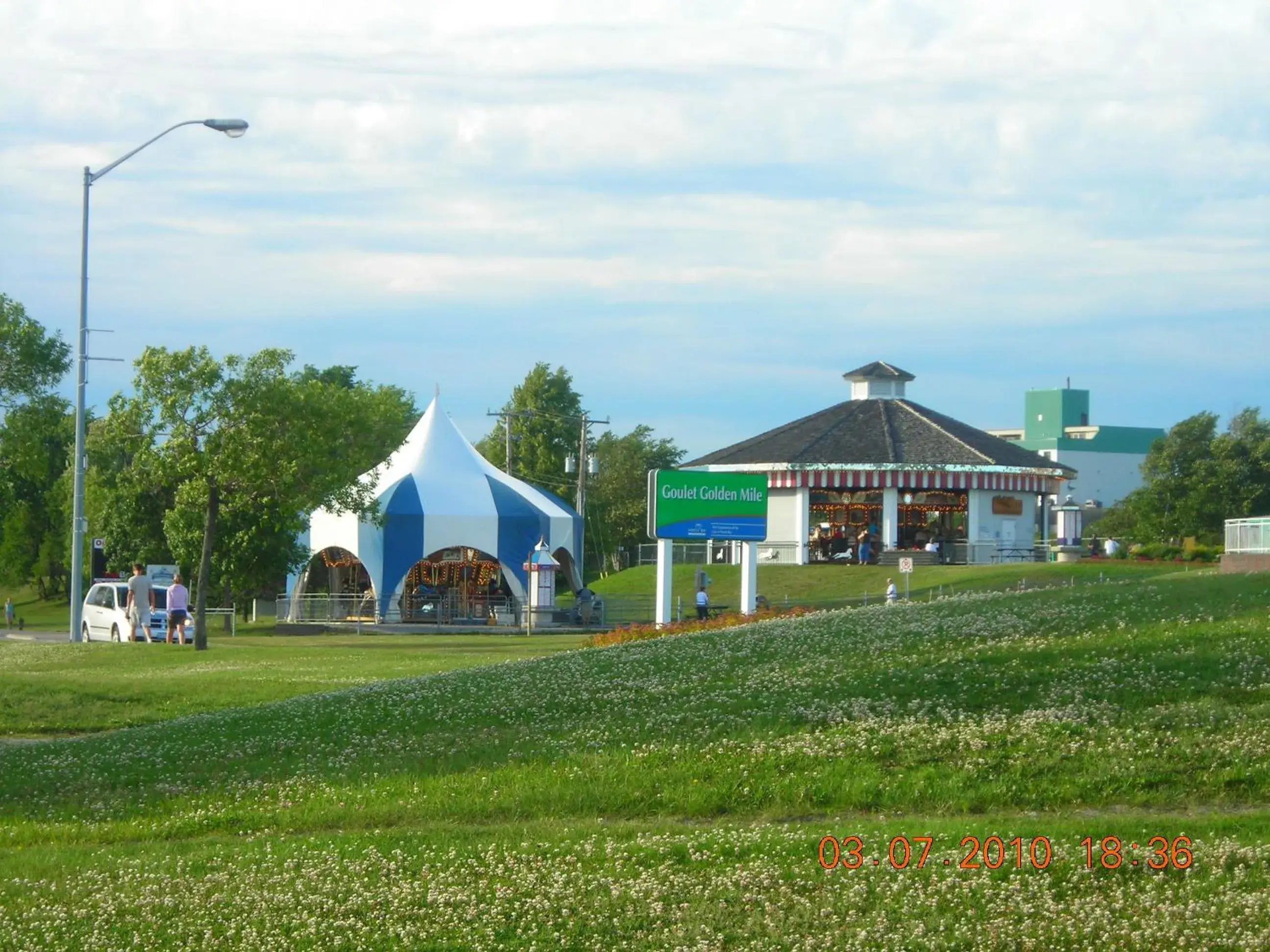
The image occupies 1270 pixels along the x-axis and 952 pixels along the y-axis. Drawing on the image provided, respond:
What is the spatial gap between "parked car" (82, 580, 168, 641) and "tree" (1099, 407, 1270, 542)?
1912 inches

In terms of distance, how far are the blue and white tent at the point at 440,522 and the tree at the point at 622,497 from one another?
28215 mm

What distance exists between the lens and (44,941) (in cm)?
830

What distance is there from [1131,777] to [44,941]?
731cm

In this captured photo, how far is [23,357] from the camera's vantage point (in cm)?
3094

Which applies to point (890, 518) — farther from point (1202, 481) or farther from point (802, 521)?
point (1202, 481)

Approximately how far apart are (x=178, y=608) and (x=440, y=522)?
18.6m

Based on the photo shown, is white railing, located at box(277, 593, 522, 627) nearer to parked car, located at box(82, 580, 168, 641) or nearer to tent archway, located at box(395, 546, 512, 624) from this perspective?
tent archway, located at box(395, 546, 512, 624)

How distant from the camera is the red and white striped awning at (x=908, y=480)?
5959 cm

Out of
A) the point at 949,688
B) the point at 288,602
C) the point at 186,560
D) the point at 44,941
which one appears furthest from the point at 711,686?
the point at 186,560

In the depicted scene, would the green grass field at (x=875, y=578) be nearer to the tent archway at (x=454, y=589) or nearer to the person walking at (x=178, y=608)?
the tent archway at (x=454, y=589)

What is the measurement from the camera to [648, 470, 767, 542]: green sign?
33.7 meters

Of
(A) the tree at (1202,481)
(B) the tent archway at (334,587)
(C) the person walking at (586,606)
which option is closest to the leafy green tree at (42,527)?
(B) the tent archway at (334,587)

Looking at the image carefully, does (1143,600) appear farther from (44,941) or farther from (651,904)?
(44,941)
